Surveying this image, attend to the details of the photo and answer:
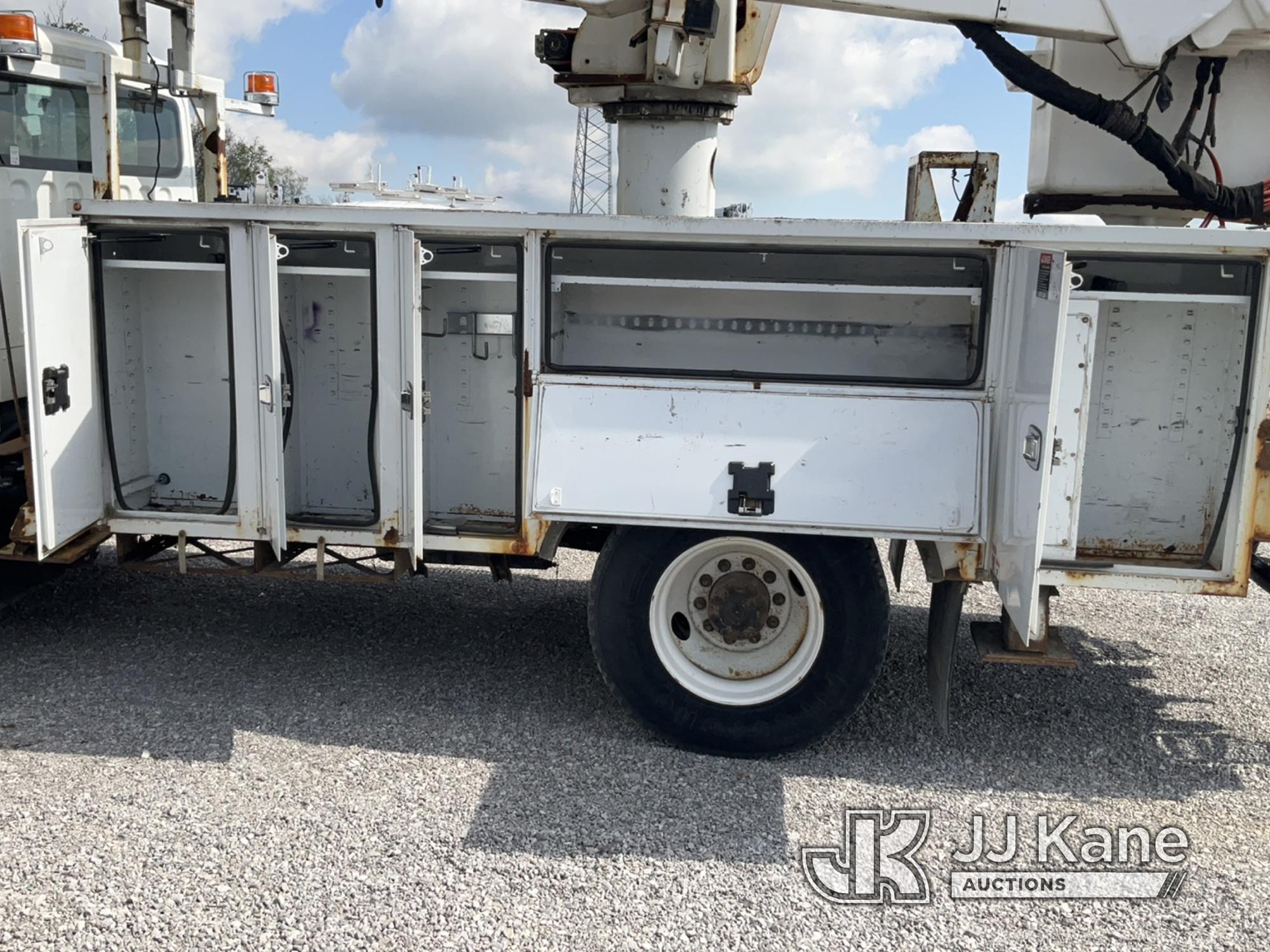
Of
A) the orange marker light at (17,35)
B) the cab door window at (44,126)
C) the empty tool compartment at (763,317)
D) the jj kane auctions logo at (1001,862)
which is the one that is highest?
the orange marker light at (17,35)

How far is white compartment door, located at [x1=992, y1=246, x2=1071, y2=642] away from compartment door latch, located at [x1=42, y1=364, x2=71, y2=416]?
370 cm

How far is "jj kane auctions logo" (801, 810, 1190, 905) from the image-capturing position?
3676 millimetres

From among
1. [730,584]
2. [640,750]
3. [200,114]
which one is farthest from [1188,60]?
[200,114]

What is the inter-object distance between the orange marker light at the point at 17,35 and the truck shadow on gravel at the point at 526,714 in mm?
2738

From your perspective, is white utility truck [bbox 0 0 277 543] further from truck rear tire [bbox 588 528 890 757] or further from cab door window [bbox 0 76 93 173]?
truck rear tire [bbox 588 528 890 757]

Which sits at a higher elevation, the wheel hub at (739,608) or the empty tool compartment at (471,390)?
the empty tool compartment at (471,390)

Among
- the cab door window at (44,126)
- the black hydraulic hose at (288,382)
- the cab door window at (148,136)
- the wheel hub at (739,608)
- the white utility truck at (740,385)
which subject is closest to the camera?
the white utility truck at (740,385)

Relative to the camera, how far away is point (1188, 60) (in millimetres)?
4895

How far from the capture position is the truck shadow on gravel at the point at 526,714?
164 inches

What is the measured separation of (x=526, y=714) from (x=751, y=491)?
1.42 meters

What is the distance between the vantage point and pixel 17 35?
199 inches

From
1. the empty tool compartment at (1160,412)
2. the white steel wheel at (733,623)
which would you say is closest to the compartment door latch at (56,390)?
the white steel wheel at (733,623)

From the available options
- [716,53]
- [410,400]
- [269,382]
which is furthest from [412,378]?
[716,53]

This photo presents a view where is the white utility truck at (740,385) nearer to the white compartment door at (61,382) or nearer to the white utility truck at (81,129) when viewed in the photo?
the white compartment door at (61,382)
